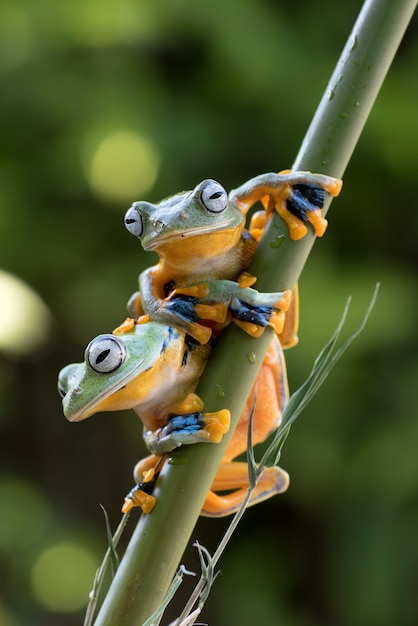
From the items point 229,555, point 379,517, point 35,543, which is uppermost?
point 379,517

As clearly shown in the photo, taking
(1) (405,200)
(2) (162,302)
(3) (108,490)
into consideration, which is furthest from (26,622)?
(2) (162,302)

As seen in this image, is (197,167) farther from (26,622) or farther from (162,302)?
(162,302)

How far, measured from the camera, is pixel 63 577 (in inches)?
59.1

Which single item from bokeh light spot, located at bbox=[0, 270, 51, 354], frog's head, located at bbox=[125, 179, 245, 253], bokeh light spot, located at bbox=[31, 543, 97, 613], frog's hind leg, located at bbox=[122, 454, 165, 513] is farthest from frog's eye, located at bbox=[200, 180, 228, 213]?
bokeh light spot, located at bbox=[31, 543, 97, 613]

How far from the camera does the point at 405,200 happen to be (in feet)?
4.85

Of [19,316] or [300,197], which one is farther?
[19,316]

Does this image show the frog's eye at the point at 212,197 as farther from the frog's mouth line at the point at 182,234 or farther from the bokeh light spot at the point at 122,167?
the bokeh light spot at the point at 122,167

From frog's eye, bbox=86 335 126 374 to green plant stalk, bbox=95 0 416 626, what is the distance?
0.04 metres

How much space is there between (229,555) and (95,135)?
2.66 feet

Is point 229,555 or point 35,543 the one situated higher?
point 229,555

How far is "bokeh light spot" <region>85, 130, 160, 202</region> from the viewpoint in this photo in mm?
1379

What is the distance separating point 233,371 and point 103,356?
2.3 inches

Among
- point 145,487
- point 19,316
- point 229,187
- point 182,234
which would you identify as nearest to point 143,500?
point 145,487

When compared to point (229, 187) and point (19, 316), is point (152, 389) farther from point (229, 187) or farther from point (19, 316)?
point (229, 187)
